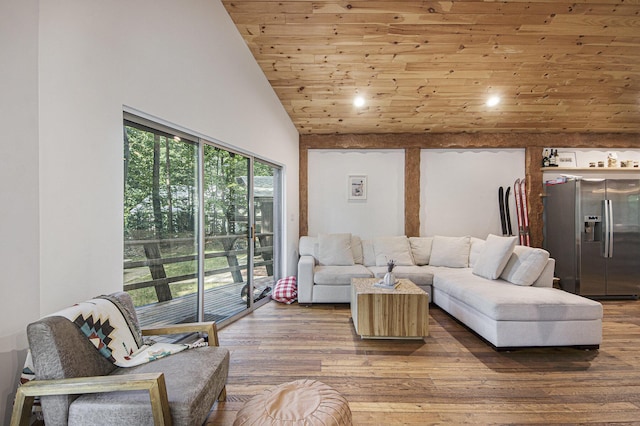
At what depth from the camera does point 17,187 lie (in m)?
1.45

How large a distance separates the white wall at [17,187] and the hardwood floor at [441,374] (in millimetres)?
1093

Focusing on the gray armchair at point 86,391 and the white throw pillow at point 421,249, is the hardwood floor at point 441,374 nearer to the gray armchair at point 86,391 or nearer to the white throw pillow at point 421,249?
the gray armchair at point 86,391

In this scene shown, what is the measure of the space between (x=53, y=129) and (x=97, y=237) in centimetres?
65

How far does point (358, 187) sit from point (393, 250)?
4.23 feet

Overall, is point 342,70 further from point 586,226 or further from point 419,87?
point 586,226

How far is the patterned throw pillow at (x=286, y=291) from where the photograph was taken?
4.20m

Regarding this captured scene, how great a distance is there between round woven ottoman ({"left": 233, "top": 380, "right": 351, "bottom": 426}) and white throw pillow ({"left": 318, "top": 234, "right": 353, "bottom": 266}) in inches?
120

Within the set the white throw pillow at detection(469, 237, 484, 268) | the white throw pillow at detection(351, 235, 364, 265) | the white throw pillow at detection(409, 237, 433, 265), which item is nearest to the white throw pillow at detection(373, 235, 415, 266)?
the white throw pillow at detection(409, 237, 433, 265)

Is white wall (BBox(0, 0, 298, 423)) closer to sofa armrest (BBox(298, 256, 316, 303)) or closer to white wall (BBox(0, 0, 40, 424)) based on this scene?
white wall (BBox(0, 0, 40, 424))

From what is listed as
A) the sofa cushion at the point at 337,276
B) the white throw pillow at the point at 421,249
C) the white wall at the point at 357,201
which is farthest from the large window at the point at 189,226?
the white throw pillow at the point at 421,249

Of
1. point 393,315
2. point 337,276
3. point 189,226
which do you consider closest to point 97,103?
point 189,226

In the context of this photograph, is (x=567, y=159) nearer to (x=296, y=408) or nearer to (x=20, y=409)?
(x=296, y=408)

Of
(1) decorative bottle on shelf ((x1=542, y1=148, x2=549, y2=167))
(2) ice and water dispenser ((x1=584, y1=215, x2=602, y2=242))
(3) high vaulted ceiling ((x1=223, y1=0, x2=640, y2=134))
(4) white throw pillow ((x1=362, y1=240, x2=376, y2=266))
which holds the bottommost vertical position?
(4) white throw pillow ((x1=362, y1=240, x2=376, y2=266))

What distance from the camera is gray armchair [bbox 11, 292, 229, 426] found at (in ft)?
4.16
